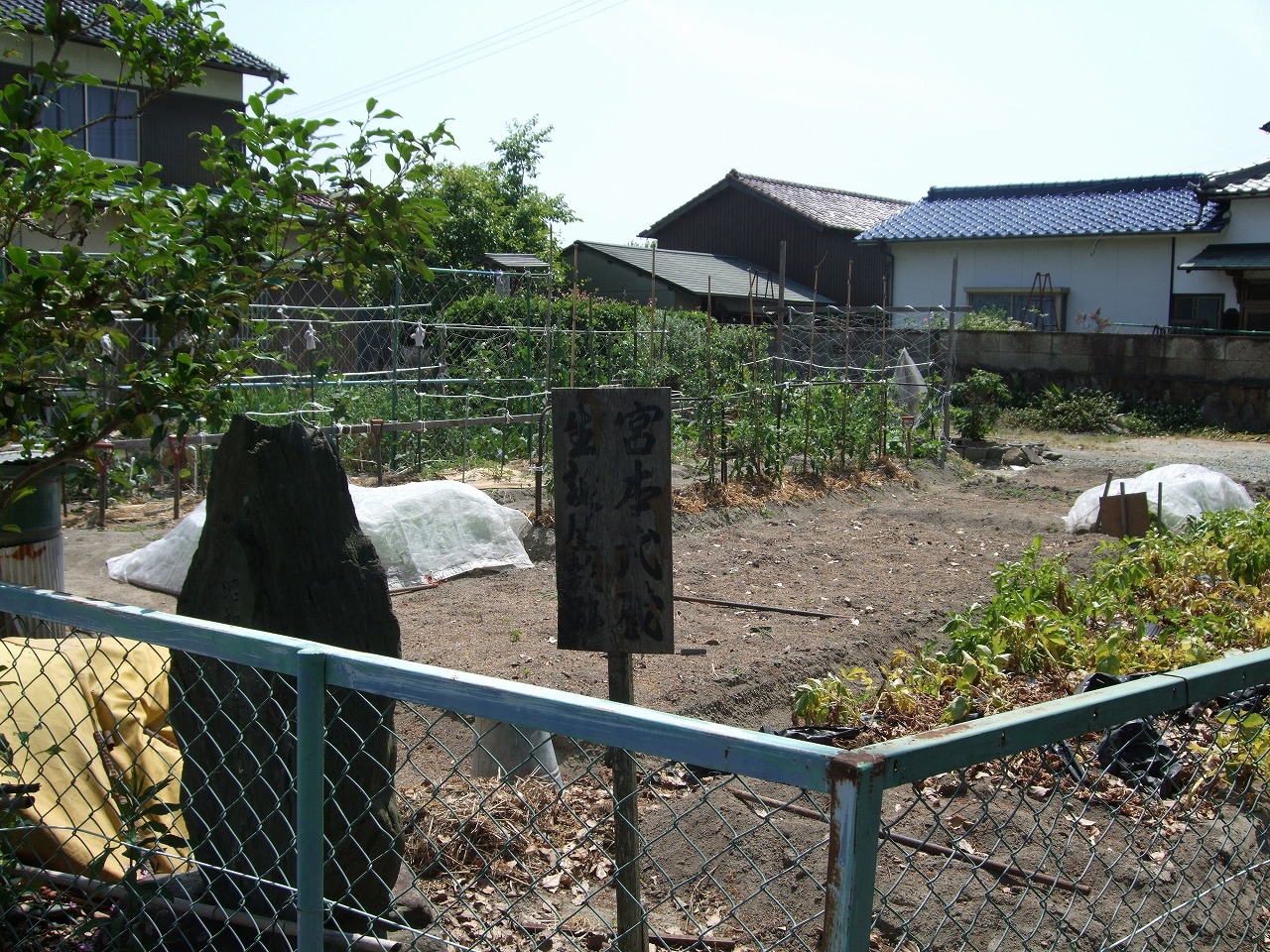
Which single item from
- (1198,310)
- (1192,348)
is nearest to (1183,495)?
(1192,348)

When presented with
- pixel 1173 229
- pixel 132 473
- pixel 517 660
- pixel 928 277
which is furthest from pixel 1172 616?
pixel 928 277

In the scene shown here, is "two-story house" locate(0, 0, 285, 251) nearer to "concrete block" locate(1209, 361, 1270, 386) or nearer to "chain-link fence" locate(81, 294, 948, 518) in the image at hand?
"chain-link fence" locate(81, 294, 948, 518)

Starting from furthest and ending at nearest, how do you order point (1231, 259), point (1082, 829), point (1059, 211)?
point (1059, 211) < point (1231, 259) < point (1082, 829)

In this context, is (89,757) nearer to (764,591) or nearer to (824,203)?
(764,591)

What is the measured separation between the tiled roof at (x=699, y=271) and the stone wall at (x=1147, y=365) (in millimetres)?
5768

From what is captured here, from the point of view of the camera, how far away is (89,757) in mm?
3064

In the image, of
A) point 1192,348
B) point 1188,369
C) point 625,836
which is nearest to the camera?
point 625,836

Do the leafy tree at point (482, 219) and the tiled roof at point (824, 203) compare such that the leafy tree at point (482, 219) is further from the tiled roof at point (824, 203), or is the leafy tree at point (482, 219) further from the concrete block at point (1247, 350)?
the concrete block at point (1247, 350)

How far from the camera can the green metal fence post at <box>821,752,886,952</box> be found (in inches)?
50.2

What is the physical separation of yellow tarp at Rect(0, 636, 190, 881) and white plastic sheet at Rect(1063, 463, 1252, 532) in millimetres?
7926

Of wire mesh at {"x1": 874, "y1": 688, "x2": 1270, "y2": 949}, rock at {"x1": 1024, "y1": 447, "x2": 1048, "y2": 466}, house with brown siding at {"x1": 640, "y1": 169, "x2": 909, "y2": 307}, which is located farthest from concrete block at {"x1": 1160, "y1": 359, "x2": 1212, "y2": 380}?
wire mesh at {"x1": 874, "y1": 688, "x2": 1270, "y2": 949}

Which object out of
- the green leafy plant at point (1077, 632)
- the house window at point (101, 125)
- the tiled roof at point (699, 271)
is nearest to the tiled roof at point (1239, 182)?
the tiled roof at point (699, 271)

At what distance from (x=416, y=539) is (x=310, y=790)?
6179mm

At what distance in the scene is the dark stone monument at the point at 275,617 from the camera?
2.78 m
